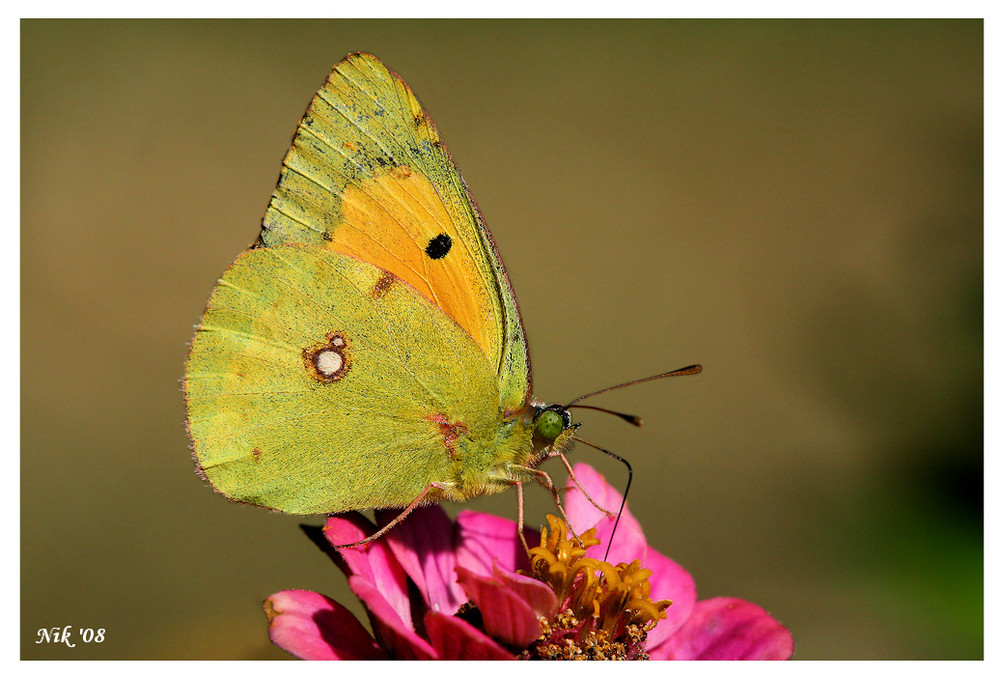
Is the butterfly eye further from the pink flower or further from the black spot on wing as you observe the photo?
the black spot on wing

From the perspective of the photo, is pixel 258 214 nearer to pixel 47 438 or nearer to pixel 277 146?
pixel 277 146

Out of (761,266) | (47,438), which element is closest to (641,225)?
(761,266)

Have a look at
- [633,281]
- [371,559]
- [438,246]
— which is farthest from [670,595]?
[633,281]

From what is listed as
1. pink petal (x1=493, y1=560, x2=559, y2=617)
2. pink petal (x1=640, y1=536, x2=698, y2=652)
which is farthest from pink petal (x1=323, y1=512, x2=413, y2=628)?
pink petal (x1=640, y1=536, x2=698, y2=652)

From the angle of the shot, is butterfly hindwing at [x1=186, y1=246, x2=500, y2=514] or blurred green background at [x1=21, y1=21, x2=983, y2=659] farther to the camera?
blurred green background at [x1=21, y1=21, x2=983, y2=659]

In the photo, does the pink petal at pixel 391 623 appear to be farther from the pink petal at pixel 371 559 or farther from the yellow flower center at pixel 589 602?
the yellow flower center at pixel 589 602

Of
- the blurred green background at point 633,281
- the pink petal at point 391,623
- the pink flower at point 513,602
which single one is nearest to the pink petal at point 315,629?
the pink flower at point 513,602

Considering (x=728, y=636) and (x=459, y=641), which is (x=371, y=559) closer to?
(x=459, y=641)
